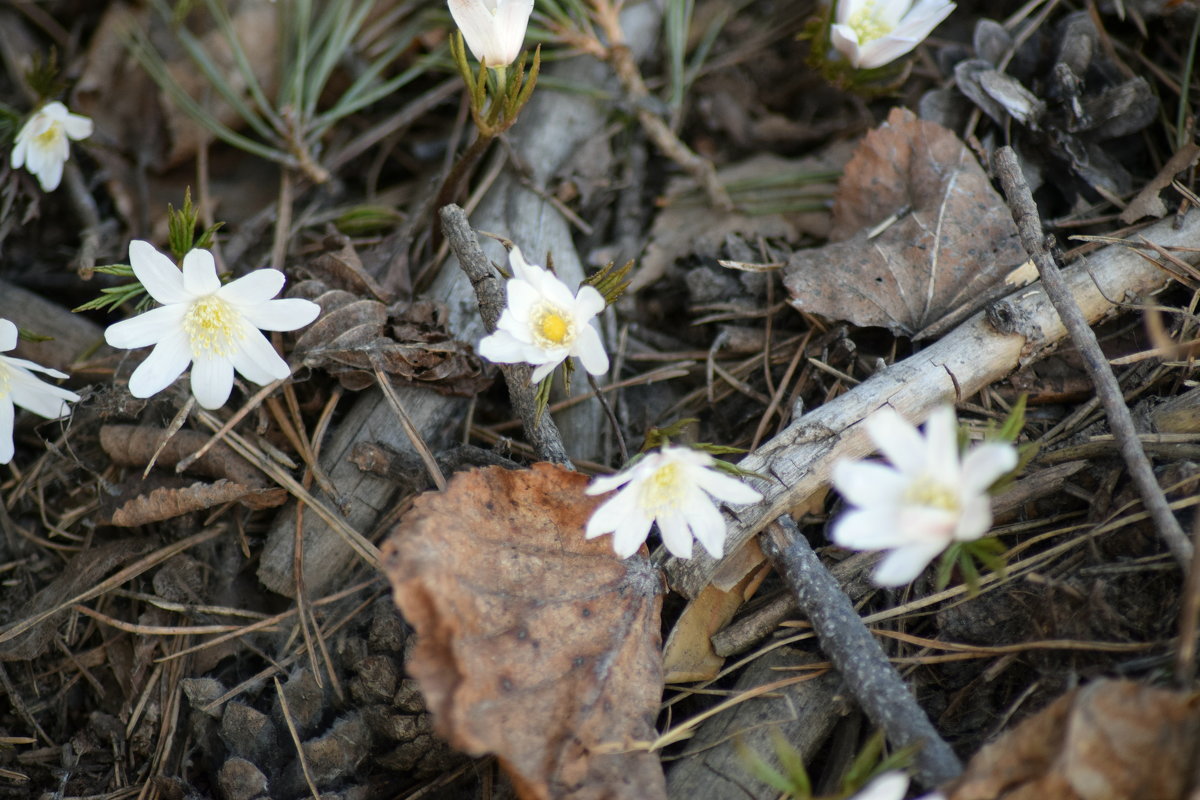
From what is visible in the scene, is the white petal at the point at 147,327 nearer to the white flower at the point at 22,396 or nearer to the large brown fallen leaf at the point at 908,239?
the white flower at the point at 22,396

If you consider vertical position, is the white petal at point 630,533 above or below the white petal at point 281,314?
below

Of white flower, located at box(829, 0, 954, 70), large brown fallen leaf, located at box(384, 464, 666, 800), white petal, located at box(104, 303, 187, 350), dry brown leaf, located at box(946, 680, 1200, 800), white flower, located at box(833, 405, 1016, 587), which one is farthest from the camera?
white flower, located at box(829, 0, 954, 70)

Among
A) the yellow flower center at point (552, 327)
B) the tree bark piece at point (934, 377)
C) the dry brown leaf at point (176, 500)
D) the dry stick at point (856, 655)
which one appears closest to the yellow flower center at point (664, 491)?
the tree bark piece at point (934, 377)

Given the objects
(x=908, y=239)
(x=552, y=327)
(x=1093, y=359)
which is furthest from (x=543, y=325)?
(x=1093, y=359)

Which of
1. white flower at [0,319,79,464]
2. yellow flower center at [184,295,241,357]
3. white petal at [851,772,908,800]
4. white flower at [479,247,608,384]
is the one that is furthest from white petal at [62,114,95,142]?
white petal at [851,772,908,800]

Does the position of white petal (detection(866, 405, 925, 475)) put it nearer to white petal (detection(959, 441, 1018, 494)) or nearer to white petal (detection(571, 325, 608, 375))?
white petal (detection(959, 441, 1018, 494))

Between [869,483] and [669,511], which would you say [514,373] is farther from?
[869,483]
